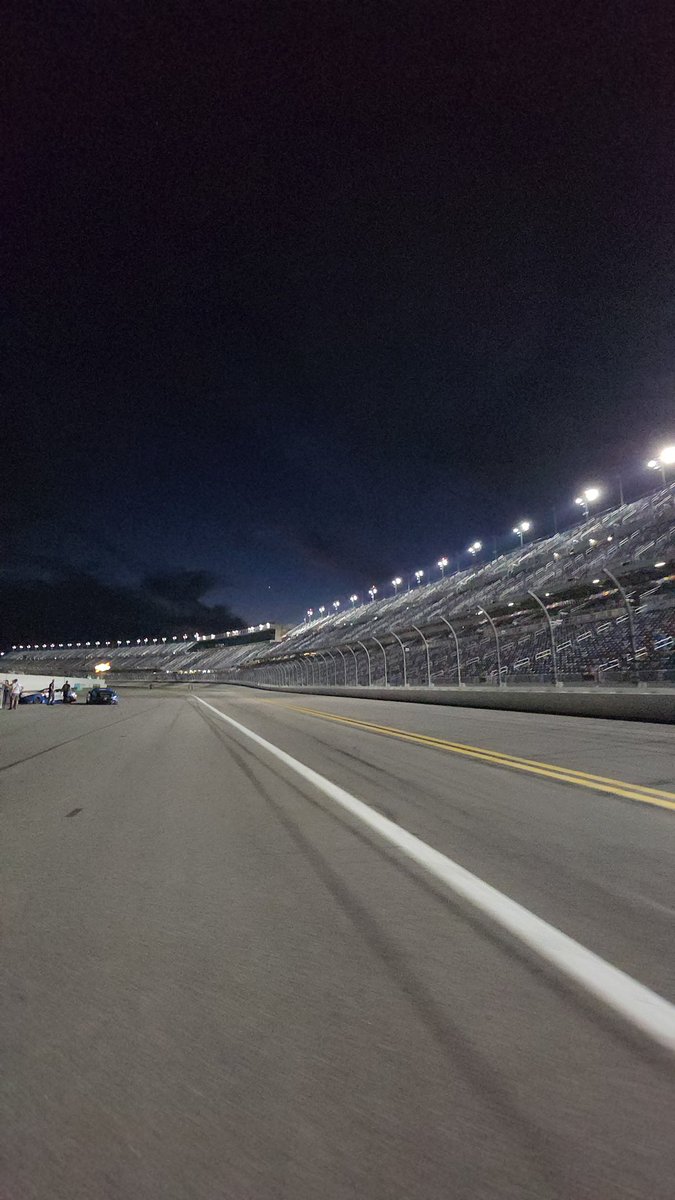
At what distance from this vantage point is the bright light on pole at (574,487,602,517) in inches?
2362

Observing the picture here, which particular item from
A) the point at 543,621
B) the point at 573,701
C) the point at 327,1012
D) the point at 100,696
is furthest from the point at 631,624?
the point at 100,696

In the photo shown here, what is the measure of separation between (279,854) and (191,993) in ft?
7.84

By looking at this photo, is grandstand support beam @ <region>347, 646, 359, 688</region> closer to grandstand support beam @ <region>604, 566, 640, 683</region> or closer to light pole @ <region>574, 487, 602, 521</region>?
light pole @ <region>574, 487, 602, 521</region>

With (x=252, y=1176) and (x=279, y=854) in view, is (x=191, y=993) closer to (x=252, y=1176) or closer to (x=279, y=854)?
(x=252, y=1176)

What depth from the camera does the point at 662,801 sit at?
268 inches

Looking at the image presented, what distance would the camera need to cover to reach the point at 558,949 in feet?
10.4

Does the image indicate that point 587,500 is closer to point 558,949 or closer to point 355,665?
point 355,665

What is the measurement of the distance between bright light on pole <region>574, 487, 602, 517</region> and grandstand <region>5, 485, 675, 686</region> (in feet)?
6.16

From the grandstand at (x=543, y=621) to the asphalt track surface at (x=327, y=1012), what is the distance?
15.4m

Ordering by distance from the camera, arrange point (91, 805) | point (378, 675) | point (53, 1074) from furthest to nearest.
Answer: point (378, 675) < point (91, 805) < point (53, 1074)

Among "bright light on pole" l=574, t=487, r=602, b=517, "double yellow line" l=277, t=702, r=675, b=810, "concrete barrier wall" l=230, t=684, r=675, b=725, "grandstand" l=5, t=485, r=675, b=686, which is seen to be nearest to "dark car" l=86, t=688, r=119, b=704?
"grandstand" l=5, t=485, r=675, b=686

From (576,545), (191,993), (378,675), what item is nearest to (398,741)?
(191,993)

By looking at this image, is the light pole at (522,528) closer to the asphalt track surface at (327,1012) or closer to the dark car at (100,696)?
the dark car at (100,696)

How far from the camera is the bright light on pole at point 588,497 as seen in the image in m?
60.0
